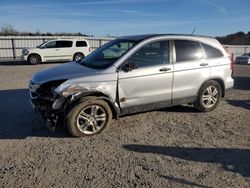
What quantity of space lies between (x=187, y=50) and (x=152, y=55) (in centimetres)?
91

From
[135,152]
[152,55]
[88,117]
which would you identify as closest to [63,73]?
[88,117]

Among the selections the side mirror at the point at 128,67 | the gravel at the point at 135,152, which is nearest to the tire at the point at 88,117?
the gravel at the point at 135,152

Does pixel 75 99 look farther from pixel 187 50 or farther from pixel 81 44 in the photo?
pixel 81 44

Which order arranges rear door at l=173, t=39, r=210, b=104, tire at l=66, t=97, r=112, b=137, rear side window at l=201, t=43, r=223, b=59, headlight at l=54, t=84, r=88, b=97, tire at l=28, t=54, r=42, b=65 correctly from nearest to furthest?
headlight at l=54, t=84, r=88, b=97, tire at l=66, t=97, r=112, b=137, rear door at l=173, t=39, r=210, b=104, rear side window at l=201, t=43, r=223, b=59, tire at l=28, t=54, r=42, b=65

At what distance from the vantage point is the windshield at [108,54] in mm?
5316

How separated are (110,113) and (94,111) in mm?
313

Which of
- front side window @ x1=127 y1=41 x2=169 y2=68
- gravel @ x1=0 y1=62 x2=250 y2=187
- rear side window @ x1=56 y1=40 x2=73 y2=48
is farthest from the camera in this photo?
rear side window @ x1=56 y1=40 x2=73 y2=48

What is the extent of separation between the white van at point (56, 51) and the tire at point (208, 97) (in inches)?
555

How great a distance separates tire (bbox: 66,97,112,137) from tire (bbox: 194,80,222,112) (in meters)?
2.36

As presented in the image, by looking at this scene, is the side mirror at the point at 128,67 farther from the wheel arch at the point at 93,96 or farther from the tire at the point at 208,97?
the tire at the point at 208,97

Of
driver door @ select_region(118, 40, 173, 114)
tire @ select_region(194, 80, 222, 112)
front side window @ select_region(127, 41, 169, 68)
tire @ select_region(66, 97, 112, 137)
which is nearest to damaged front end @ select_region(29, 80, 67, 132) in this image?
tire @ select_region(66, 97, 112, 137)

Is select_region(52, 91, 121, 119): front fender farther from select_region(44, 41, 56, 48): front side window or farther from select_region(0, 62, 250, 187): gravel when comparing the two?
select_region(44, 41, 56, 48): front side window

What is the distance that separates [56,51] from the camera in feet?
64.3

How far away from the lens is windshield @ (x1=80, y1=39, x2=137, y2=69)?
532 cm
